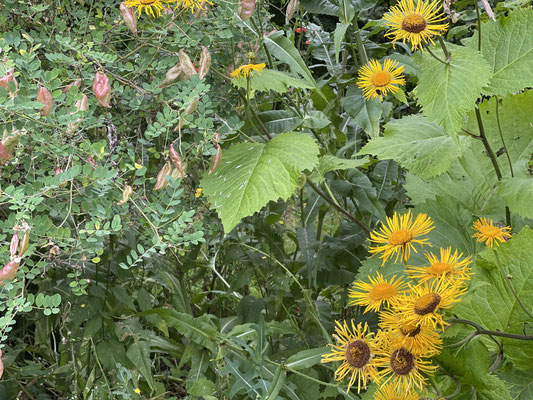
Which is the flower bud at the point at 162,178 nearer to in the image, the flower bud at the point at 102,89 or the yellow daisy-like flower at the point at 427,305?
the flower bud at the point at 102,89

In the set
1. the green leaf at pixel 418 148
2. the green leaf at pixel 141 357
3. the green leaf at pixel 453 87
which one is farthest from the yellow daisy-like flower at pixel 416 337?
the green leaf at pixel 141 357

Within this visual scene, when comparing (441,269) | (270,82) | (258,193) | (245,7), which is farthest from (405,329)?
(245,7)

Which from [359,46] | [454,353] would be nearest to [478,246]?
[454,353]

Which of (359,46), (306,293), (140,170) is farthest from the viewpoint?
(359,46)

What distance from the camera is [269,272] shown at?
1.93 metres

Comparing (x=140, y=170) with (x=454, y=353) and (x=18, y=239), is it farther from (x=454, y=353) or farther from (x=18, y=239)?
(x=454, y=353)

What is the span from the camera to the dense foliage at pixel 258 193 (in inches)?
44.2

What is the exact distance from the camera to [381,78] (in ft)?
4.50

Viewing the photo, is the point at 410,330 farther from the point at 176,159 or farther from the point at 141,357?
the point at 141,357

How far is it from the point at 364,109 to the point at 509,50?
38 centimetres

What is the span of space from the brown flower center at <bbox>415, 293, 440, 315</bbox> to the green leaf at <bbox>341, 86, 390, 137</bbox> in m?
0.71

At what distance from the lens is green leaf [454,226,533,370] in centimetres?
111

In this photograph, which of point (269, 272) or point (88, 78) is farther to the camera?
point (269, 272)

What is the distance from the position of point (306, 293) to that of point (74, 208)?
583mm
